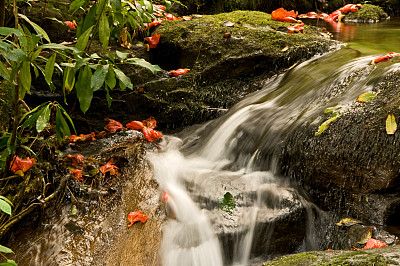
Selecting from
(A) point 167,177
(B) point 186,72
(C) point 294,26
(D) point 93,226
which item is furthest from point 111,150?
(C) point 294,26

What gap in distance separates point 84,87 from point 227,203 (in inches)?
61.0

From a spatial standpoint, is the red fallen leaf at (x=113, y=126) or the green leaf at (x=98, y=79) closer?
the green leaf at (x=98, y=79)

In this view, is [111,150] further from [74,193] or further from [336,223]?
[336,223]

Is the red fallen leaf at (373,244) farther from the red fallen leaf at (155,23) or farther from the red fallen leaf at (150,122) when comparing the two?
the red fallen leaf at (155,23)

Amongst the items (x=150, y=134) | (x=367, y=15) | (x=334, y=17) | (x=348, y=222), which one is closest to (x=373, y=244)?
(x=348, y=222)

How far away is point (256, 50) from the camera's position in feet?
15.2

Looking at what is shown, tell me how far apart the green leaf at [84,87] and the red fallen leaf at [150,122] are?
2.37m

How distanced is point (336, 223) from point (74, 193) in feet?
6.71

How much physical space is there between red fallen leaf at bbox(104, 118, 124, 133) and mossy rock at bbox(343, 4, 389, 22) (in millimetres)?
6465

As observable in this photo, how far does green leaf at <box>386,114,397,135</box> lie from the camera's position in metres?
2.81

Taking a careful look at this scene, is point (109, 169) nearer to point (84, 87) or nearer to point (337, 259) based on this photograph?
point (84, 87)

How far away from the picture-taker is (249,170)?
346 centimetres

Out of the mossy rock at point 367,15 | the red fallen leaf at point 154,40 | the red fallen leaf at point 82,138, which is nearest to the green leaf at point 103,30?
the red fallen leaf at point 82,138

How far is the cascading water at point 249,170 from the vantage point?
9.21ft
